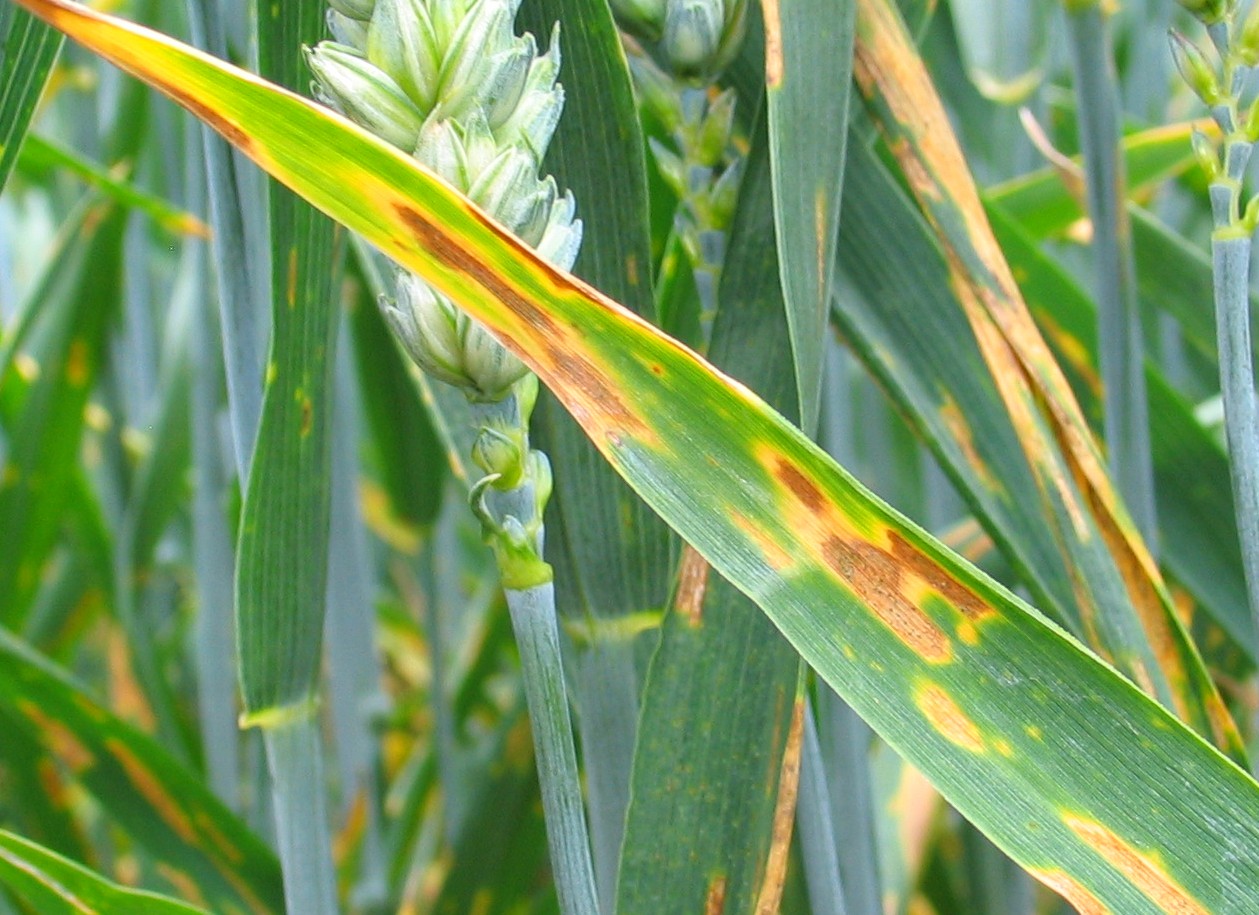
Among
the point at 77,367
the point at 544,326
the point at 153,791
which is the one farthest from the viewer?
the point at 77,367

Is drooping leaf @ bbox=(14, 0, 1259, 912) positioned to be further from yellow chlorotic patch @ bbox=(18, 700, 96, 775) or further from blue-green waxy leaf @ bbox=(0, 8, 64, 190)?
yellow chlorotic patch @ bbox=(18, 700, 96, 775)

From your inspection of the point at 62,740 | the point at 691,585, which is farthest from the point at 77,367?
the point at 691,585

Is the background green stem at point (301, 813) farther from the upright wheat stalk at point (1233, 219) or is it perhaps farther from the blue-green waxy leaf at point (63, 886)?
the upright wheat stalk at point (1233, 219)

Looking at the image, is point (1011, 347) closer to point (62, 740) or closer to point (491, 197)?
point (491, 197)

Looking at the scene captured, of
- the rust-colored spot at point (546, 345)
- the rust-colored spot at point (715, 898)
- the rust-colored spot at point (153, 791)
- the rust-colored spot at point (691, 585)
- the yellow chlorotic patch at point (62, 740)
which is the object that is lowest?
the rust-colored spot at point (153, 791)

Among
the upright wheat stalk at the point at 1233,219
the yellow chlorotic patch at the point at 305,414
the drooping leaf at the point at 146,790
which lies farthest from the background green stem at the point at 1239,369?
the drooping leaf at the point at 146,790

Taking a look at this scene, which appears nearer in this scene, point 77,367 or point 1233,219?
point 1233,219
